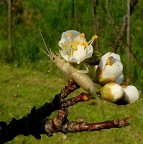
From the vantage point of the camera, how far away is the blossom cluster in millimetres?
1479

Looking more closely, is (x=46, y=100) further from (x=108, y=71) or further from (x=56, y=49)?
(x=108, y=71)

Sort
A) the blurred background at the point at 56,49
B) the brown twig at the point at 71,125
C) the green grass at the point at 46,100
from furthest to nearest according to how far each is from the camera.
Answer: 1. the blurred background at the point at 56,49
2. the green grass at the point at 46,100
3. the brown twig at the point at 71,125

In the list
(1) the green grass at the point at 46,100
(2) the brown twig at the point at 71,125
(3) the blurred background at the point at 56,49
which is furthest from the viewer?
(3) the blurred background at the point at 56,49

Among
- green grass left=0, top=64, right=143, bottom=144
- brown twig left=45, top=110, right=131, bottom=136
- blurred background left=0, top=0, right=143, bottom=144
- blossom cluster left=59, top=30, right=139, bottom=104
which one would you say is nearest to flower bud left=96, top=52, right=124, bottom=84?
blossom cluster left=59, top=30, right=139, bottom=104

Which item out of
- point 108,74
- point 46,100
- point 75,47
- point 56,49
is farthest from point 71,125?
point 56,49

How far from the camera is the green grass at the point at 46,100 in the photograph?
5641mm

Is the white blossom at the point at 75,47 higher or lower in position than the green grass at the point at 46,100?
higher

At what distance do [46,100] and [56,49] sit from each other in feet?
3.70

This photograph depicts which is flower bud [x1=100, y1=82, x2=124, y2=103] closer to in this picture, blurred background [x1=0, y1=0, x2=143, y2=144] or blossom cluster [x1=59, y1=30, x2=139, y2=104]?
blossom cluster [x1=59, y1=30, x2=139, y2=104]

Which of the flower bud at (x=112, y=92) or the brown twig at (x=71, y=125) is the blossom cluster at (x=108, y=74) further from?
the brown twig at (x=71, y=125)

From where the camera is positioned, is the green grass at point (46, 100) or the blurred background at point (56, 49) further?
the blurred background at point (56, 49)

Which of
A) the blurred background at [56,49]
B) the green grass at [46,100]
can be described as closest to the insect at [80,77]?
the green grass at [46,100]

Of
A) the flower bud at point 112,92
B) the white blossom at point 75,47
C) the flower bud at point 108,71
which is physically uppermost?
the white blossom at point 75,47

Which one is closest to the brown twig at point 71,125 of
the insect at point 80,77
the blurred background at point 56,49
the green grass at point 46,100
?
the insect at point 80,77
